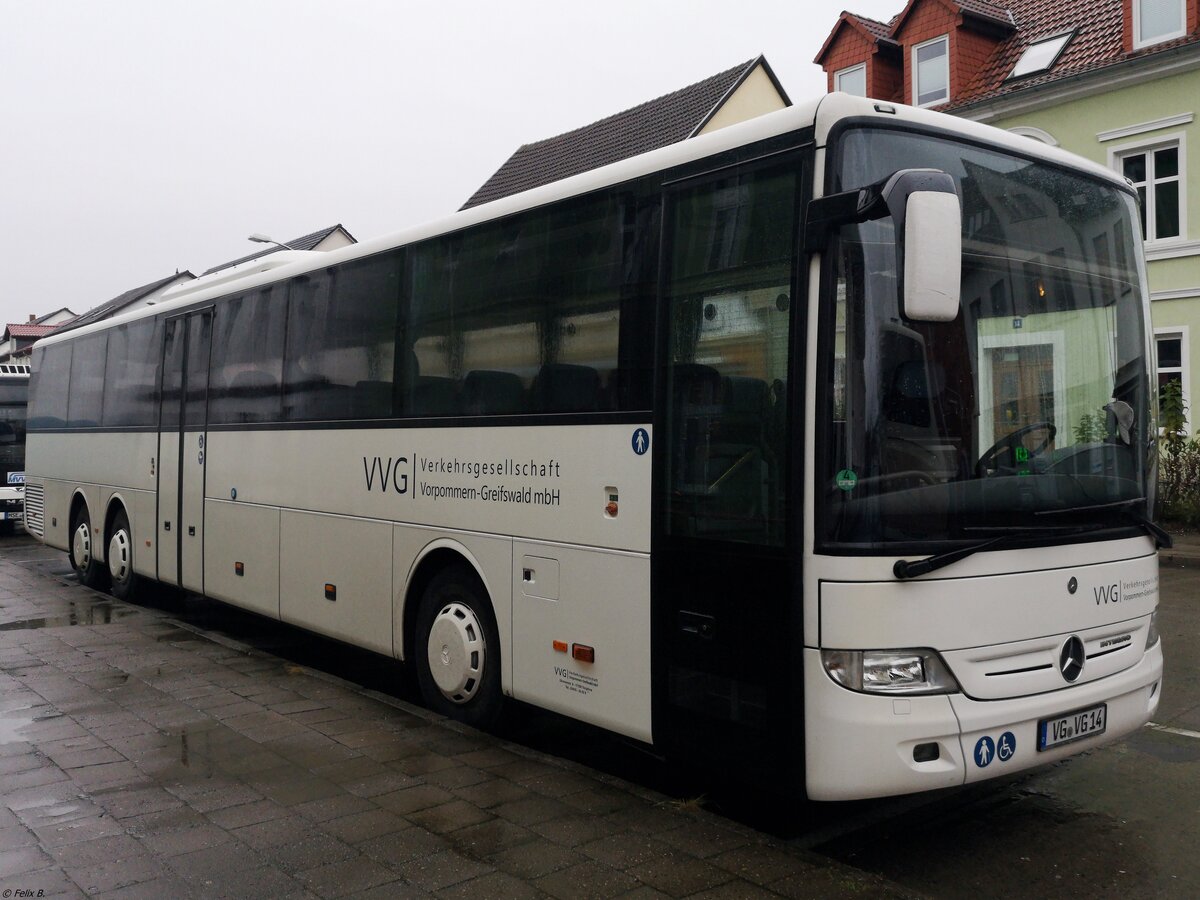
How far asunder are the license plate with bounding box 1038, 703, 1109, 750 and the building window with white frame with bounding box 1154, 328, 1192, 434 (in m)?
18.4

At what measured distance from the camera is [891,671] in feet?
14.8

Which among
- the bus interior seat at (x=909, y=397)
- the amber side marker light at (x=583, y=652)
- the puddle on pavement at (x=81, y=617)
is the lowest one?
the puddle on pavement at (x=81, y=617)

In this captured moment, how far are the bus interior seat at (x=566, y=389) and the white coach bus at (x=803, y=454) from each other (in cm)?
3

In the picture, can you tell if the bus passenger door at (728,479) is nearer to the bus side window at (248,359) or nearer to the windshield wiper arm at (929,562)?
the windshield wiper arm at (929,562)

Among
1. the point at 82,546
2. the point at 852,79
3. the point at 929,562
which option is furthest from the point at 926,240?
the point at 852,79


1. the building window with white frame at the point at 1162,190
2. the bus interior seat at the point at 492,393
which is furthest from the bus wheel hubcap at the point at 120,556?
the building window with white frame at the point at 1162,190

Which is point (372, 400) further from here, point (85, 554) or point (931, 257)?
point (85, 554)

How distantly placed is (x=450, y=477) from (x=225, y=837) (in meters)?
2.63

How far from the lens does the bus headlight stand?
177 inches

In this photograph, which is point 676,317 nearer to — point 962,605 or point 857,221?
point 857,221

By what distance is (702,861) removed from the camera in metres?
4.70

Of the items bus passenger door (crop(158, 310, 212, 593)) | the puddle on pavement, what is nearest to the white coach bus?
bus passenger door (crop(158, 310, 212, 593))

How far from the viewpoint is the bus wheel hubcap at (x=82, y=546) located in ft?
46.0

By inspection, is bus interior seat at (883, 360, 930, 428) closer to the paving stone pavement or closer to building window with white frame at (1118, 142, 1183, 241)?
the paving stone pavement
